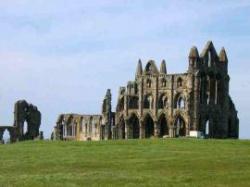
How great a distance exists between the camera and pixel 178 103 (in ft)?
300

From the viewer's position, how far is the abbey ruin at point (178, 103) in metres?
88.4

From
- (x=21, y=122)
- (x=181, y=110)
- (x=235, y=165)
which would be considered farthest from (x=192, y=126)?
(x=235, y=165)

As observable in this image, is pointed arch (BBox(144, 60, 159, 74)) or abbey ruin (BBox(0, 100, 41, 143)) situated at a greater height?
pointed arch (BBox(144, 60, 159, 74))

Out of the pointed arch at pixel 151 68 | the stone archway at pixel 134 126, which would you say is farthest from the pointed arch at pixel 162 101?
the stone archway at pixel 134 126

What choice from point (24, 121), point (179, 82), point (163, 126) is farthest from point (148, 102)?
point (24, 121)

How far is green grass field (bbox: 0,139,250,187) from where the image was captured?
98.3ft

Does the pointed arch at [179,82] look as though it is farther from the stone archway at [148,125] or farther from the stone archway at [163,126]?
the stone archway at [148,125]

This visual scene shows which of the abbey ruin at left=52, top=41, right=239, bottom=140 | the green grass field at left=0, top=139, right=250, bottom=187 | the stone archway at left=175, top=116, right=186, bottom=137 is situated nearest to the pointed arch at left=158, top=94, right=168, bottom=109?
the abbey ruin at left=52, top=41, right=239, bottom=140

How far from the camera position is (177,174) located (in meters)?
32.2

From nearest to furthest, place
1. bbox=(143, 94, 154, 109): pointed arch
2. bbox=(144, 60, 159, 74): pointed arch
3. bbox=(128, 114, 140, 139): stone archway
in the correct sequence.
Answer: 1. bbox=(143, 94, 154, 109): pointed arch
2. bbox=(144, 60, 159, 74): pointed arch
3. bbox=(128, 114, 140, 139): stone archway

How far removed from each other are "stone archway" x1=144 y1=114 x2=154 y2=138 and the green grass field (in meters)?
45.7

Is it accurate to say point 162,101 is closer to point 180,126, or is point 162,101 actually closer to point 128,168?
point 180,126

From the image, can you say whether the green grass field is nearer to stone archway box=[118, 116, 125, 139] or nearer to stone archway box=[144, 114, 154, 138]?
stone archway box=[144, 114, 154, 138]

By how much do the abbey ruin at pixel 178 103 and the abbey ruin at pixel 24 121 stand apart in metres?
9.79
